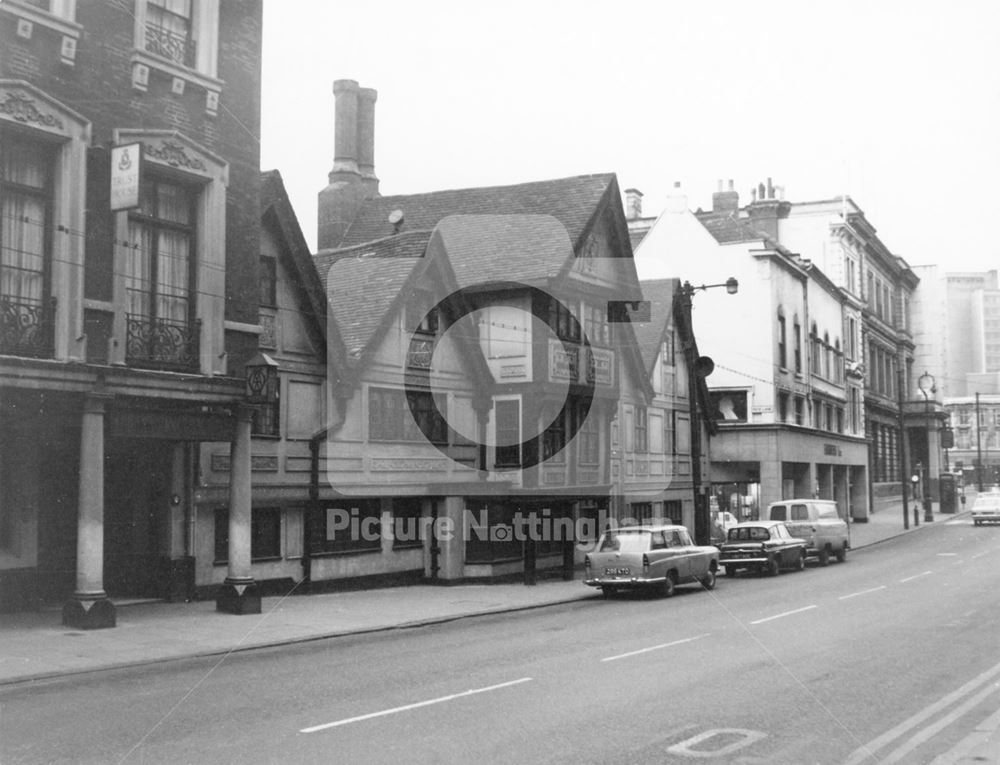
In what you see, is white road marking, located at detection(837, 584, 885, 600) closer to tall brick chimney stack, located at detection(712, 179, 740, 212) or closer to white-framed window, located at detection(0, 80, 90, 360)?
white-framed window, located at detection(0, 80, 90, 360)

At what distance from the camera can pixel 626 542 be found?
2502 centimetres

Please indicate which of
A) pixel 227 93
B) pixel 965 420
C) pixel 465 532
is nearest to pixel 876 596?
pixel 465 532

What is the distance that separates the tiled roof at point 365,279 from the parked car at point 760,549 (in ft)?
40.3

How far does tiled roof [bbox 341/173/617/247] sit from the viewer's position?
32875 millimetres

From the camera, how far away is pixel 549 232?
105 feet

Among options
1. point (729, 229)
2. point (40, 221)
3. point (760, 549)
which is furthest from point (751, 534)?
point (729, 229)

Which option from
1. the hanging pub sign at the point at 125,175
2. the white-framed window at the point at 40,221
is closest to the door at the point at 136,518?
the white-framed window at the point at 40,221

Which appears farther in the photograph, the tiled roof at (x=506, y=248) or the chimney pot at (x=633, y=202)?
the chimney pot at (x=633, y=202)

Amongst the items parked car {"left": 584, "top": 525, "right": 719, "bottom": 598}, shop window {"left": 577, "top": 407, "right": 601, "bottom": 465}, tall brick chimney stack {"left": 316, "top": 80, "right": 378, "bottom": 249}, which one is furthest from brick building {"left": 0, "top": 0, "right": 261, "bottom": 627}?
tall brick chimney stack {"left": 316, "top": 80, "right": 378, "bottom": 249}

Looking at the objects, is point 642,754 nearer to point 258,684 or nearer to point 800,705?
point 800,705

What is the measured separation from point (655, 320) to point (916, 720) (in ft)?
101

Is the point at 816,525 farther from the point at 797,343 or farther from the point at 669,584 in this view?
the point at 797,343

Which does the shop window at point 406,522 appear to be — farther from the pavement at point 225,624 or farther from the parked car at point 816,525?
the parked car at point 816,525

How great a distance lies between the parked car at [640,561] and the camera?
80.6 feet
